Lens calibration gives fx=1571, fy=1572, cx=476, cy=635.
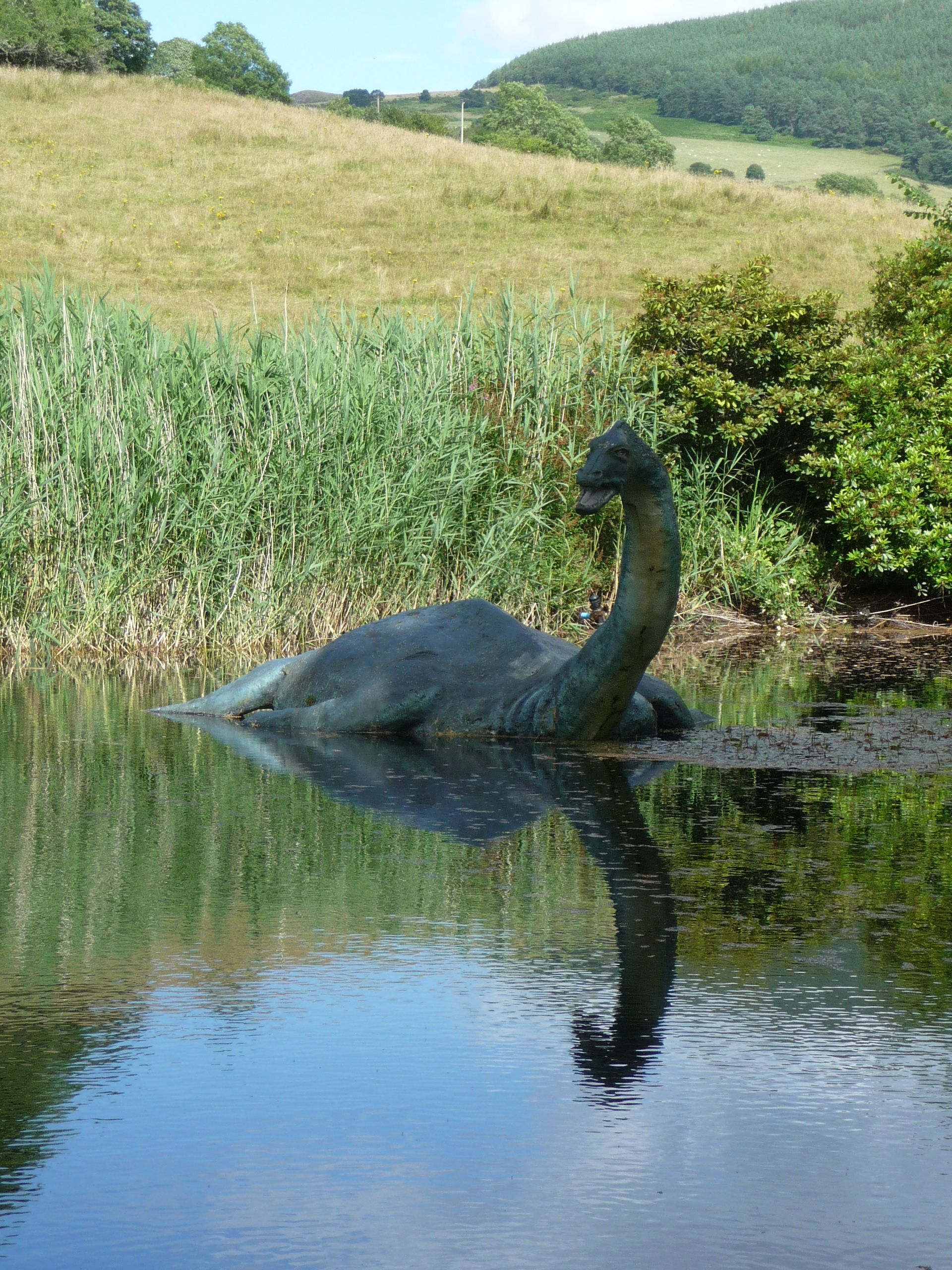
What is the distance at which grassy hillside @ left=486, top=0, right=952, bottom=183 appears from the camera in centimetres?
12175

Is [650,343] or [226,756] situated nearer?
[226,756]

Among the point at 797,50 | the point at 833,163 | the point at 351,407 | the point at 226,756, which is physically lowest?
the point at 226,756

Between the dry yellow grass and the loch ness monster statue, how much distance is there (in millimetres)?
18174

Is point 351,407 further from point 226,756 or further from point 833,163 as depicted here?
point 833,163

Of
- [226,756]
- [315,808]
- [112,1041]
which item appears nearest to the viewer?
[112,1041]

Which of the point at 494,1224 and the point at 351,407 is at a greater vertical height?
the point at 351,407

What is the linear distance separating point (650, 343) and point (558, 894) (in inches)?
382

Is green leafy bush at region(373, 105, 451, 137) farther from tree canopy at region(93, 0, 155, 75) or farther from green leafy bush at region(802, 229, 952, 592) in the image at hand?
green leafy bush at region(802, 229, 952, 592)

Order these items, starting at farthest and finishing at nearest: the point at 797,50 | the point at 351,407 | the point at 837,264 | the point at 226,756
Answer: the point at 797,50 < the point at 837,264 < the point at 351,407 < the point at 226,756

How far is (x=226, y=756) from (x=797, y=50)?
159493 mm

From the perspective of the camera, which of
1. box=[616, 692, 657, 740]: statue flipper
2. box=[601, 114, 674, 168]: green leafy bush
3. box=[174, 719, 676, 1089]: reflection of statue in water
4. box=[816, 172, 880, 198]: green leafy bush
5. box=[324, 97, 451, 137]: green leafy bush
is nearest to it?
box=[174, 719, 676, 1089]: reflection of statue in water

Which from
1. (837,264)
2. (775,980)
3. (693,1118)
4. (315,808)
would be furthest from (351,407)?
(837,264)

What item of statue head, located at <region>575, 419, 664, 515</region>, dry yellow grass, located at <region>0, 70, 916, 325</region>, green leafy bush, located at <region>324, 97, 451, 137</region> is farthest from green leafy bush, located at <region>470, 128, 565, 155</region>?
statue head, located at <region>575, 419, 664, 515</region>

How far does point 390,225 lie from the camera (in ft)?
117
